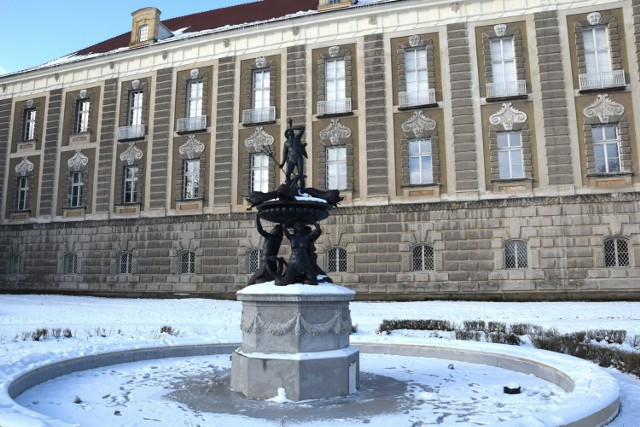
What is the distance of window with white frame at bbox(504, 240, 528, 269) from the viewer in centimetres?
2283

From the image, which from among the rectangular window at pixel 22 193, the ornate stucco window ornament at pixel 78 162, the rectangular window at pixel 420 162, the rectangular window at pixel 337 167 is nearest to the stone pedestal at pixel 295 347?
the rectangular window at pixel 420 162

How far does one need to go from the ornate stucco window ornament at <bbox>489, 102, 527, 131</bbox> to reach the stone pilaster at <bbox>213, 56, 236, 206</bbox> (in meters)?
13.5

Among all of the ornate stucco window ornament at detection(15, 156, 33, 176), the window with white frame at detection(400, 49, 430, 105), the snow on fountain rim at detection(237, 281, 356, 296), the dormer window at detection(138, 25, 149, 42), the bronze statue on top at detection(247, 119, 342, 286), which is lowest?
the snow on fountain rim at detection(237, 281, 356, 296)

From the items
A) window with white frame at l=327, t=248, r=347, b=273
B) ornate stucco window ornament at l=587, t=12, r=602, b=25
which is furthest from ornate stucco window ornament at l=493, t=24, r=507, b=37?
window with white frame at l=327, t=248, r=347, b=273

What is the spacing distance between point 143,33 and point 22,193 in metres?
12.7

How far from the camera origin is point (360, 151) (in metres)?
25.8

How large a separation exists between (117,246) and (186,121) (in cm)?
811

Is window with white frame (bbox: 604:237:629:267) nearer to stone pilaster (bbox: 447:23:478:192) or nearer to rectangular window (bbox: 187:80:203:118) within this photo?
stone pilaster (bbox: 447:23:478:192)

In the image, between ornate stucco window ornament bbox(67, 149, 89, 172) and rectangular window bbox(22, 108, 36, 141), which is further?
rectangular window bbox(22, 108, 36, 141)

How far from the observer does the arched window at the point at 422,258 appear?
2405 centimetres

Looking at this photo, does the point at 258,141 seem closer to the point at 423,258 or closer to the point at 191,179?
the point at 191,179

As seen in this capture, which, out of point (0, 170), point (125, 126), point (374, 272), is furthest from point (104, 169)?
point (374, 272)

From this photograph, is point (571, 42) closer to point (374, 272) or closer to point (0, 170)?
point (374, 272)

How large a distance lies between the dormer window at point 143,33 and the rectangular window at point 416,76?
16034 millimetres
